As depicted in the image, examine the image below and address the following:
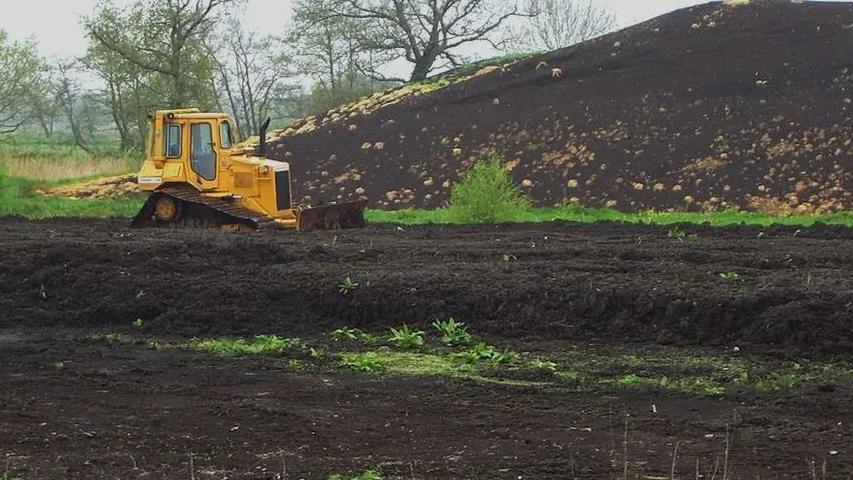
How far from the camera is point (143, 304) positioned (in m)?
12.2

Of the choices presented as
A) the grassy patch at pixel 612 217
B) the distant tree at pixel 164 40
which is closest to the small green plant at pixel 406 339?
the grassy patch at pixel 612 217

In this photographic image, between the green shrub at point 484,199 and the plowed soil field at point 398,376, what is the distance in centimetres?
521

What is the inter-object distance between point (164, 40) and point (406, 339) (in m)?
30.2

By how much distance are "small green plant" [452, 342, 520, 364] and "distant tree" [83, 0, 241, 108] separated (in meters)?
29.7

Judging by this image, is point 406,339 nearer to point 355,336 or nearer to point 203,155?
point 355,336

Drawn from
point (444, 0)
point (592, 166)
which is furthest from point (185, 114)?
point (444, 0)

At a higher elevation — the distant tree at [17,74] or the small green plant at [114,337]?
the distant tree at [17,74]

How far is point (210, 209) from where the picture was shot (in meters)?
20.4

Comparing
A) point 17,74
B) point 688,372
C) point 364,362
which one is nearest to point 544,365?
point 688,372

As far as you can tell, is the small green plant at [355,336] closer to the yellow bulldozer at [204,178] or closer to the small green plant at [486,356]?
the small green plant at [486,356]

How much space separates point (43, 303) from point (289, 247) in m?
3.64

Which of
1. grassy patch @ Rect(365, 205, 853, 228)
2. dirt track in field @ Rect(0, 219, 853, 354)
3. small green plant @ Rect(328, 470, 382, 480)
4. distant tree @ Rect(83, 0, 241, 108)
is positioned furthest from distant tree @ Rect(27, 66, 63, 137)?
small green plant @ Rect(328, 470, 382, 480)

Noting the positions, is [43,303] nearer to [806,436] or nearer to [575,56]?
[806,436]

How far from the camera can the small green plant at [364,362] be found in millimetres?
9656
